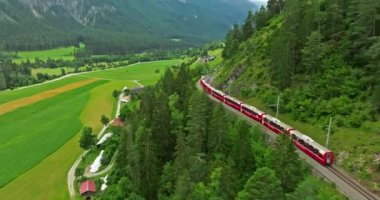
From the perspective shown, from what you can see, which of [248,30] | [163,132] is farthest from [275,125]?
[248,30]

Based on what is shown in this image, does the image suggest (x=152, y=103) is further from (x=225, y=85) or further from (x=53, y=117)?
(x=53, y=117)

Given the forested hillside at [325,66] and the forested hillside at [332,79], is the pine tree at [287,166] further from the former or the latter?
the forested hillside at [325,66]

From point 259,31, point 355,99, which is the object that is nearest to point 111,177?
point 355,99

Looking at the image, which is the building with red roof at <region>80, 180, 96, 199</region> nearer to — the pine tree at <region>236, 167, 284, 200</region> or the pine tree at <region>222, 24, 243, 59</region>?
the pine tree at <region>236, 167, 284, 200</region>

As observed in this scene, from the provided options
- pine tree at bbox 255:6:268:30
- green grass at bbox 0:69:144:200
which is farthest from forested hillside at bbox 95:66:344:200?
pine tree at bbox 255:6:268:30

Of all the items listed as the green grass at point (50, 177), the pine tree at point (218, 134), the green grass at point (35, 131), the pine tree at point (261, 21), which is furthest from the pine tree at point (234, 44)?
the pine tree at point (218, 134)
